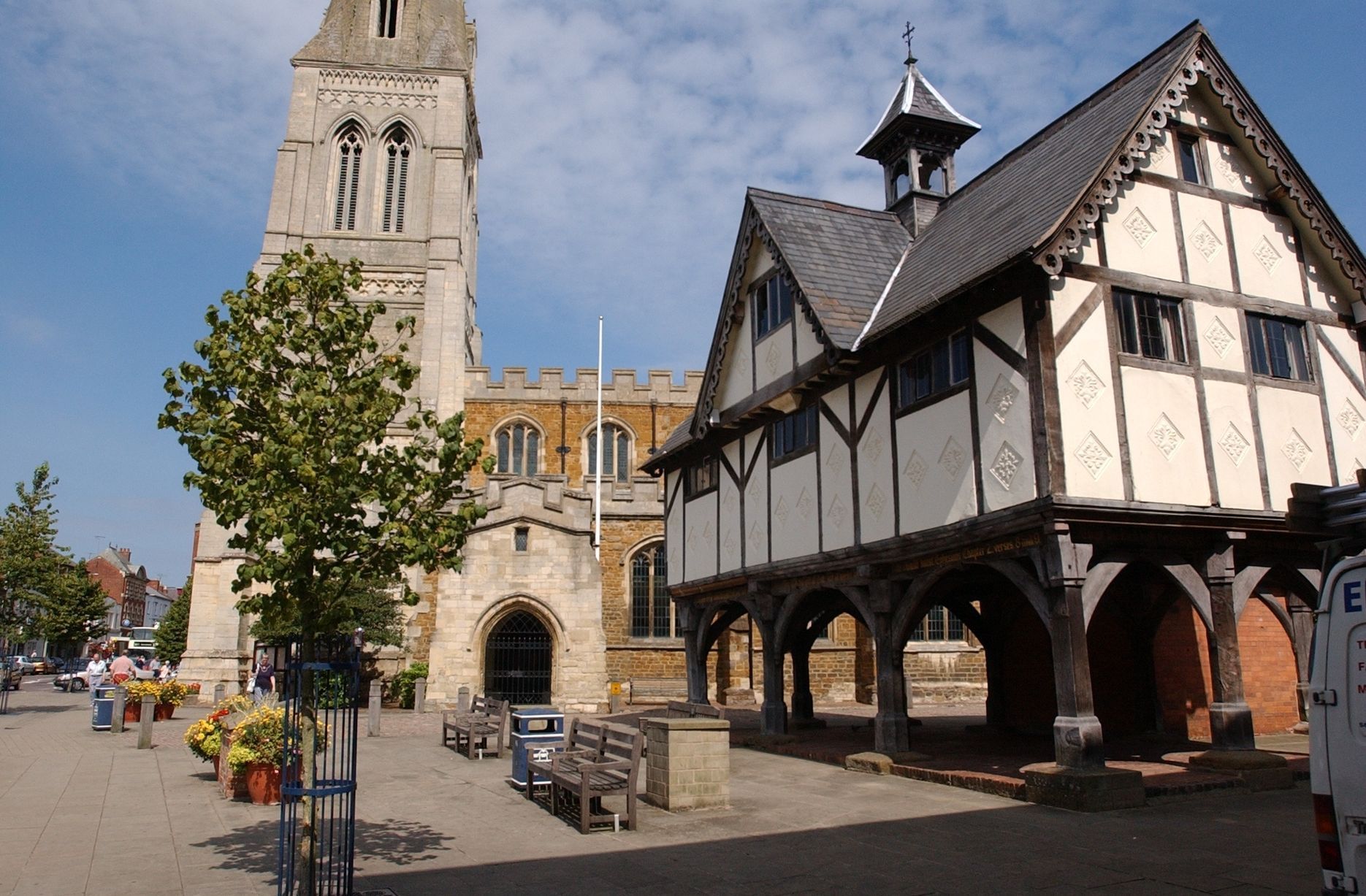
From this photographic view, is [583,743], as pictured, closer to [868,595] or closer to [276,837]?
[276,837]

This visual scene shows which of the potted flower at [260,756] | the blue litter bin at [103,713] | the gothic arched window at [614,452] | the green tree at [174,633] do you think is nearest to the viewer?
the potted flower at [260,756]

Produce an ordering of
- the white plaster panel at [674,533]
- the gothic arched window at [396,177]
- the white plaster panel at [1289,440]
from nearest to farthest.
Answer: the white plaster panel at [1289,440], the white plaster panel at [674,533], the gothic arched window at [396,177]

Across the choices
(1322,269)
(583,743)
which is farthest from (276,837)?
(1322,269)

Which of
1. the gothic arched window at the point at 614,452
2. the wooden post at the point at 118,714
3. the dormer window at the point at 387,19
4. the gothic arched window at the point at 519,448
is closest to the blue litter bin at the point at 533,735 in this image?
the wooden post at the point at 118,714

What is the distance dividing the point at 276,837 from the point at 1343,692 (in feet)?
29.8

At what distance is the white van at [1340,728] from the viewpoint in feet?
15.2

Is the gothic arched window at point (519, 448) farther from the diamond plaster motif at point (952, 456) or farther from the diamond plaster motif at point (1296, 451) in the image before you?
the diamond plaster motif at point (1296, 451)

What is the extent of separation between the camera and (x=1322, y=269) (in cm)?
1366

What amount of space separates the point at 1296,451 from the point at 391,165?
42.3m

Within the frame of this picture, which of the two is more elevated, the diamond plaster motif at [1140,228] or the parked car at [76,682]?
the diamond plaster motif at [1140,228]

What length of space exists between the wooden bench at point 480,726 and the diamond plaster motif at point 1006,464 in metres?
9.29

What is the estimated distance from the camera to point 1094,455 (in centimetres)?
1095

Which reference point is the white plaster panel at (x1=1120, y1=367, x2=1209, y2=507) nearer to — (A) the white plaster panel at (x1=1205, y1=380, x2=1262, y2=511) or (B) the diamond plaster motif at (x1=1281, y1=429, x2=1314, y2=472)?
(A) the white plaster panel at (x1=1205, y1=380, x2=1262, y2=511)

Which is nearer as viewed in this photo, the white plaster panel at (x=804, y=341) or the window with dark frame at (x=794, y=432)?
the white plaster panel at (x=804, y=341)
